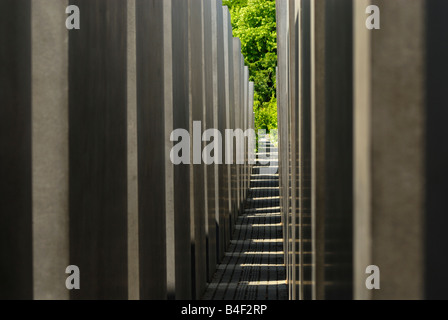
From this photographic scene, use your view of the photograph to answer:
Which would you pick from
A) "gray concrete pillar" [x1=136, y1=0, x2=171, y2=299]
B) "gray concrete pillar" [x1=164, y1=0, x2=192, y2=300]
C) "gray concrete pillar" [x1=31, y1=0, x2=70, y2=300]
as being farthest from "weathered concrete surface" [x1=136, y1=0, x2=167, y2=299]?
"gray concrete pillar" [x1=31, y1=0, x2=70, y2=300]

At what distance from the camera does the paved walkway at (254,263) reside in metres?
10.2

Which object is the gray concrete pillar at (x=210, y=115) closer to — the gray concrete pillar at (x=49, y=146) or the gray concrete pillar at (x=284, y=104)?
the gray concrete pillar at (x=284, y=104)

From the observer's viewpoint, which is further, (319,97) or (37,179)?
(319,97)

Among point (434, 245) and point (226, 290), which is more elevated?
point (434, 245)

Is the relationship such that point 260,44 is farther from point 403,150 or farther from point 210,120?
point 403,150

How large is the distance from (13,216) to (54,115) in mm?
513

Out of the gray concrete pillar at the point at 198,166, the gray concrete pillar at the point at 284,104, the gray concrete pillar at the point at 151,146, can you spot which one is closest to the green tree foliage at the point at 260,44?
the gray concrete pillar at the point at 284,104

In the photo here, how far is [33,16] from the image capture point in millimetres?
3219

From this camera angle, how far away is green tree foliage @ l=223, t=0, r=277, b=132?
44.8 meters

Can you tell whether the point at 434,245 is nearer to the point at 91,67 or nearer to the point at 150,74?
the point at 91,67

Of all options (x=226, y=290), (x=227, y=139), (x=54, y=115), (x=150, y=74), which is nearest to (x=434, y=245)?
(x=54, y=115)

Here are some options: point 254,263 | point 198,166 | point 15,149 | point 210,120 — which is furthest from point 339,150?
point 254,263

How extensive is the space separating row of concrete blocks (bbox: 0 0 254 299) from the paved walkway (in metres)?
3.21

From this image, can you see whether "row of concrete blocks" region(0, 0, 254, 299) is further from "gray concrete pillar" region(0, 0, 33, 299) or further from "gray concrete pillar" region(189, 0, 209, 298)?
"gray concrete pillar" region(189, 0, 209, 298)
